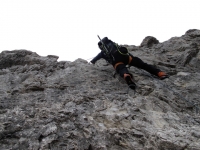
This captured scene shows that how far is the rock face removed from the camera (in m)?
5.77

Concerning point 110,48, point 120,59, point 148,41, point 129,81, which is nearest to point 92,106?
point 129,81

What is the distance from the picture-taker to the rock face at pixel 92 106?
577cm

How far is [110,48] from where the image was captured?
992 centimetres

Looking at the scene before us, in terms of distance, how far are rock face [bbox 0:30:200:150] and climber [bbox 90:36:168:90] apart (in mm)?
283

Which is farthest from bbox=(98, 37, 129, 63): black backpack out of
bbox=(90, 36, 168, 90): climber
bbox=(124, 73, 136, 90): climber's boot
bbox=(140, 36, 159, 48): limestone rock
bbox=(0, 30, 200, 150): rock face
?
bbox=(140, 36, 159, 48): limestone rock

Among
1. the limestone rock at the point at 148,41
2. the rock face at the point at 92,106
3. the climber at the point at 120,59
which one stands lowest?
the rock face at the point at 92,106

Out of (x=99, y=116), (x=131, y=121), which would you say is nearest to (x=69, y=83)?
(x=99, y=116)

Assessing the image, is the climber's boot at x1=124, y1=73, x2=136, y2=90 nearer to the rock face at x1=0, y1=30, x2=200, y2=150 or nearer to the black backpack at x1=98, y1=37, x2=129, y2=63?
the rock face at x1=0, y1=30, x2=200, y2=150

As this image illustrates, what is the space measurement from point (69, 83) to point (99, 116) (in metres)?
2.18

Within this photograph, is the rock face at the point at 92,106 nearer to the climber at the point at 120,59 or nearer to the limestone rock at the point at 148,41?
the climber at the point at 120,59

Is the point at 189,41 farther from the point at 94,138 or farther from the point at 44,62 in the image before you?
the point at 94,138

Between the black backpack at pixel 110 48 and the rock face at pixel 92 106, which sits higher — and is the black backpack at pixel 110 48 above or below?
above

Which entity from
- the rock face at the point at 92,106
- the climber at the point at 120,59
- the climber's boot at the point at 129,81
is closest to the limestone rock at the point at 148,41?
the rock face at the point at 92,106

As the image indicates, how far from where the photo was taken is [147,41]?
1455 cm
